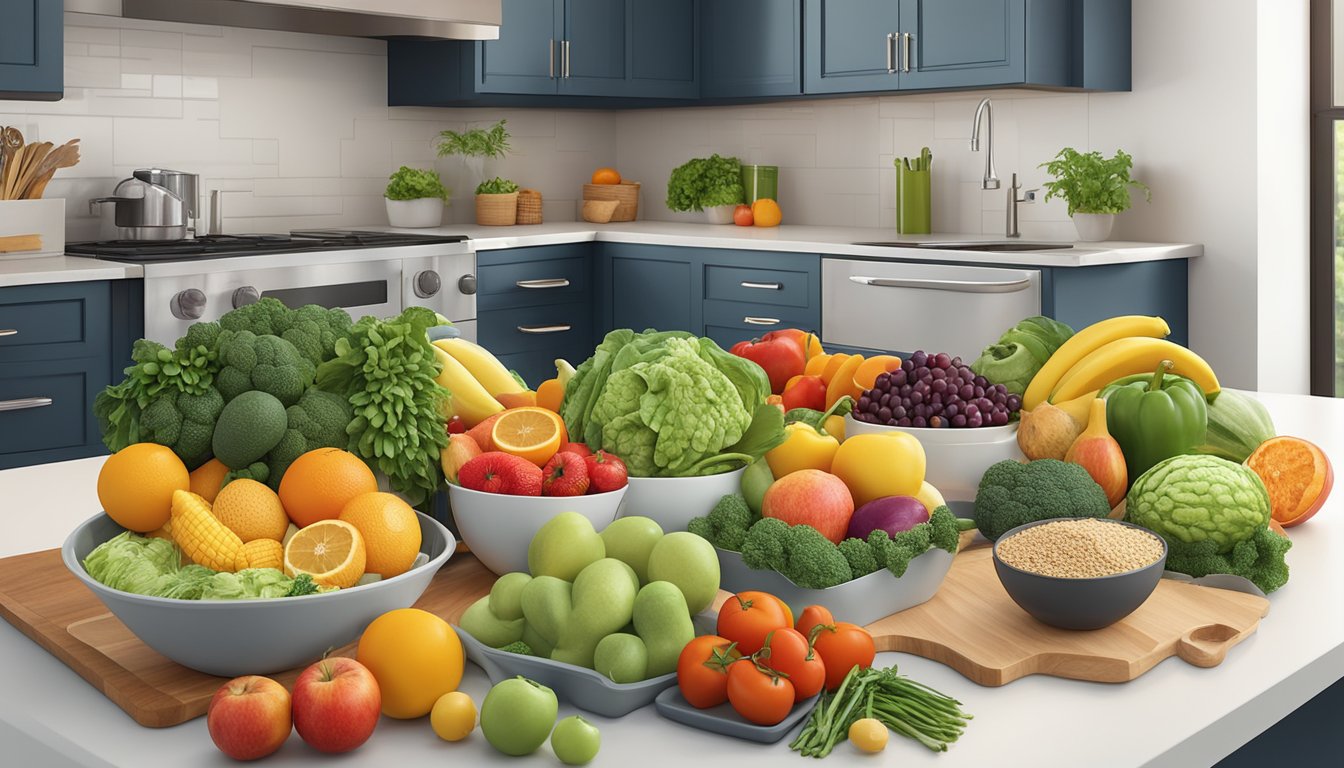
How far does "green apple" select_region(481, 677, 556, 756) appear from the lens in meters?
0.87

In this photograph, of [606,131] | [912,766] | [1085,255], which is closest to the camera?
[912,766]

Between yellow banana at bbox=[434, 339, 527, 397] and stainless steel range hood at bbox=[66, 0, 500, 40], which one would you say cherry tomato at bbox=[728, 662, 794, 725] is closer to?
yellow banana at bbox=[434, 339, 527, 397]

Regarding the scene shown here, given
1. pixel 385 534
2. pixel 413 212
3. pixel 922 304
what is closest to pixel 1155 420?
pixel 385 534

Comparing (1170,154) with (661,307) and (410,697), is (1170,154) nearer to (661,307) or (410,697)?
(661,307)

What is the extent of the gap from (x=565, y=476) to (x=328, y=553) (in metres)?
0.23

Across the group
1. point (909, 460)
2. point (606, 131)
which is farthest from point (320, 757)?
point (606, 131)

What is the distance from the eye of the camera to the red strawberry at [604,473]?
1.20 meters

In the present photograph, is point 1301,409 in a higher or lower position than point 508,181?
lower

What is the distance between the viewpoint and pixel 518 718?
2.84 ft

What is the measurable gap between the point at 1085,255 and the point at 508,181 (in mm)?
2512

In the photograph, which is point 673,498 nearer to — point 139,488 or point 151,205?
point 139,488

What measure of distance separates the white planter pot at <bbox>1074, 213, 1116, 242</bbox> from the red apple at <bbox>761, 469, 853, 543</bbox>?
3.34 metres

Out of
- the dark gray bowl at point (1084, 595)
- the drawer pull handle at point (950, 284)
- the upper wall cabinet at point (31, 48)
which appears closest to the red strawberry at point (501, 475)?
the dark gray bowl at point (1084, 595)

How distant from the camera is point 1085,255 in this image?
3.75 m
